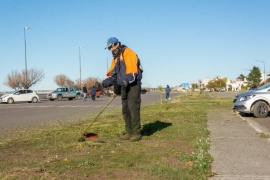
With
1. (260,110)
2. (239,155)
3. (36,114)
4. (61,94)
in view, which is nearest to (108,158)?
(239,155)

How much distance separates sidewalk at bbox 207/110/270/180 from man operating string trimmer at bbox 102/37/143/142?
1599mm

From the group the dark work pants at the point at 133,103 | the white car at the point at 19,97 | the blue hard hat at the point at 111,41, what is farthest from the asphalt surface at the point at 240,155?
the white car at the point at 19,97

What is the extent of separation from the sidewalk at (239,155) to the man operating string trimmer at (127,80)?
62.9 inches

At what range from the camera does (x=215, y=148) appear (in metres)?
6.47

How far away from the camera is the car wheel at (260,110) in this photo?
13.8 metres

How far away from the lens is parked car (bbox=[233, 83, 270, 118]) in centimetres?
1380

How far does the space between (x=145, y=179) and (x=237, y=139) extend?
3810mm

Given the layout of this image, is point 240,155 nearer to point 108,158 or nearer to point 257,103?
point 108,158

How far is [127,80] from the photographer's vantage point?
24.3ft

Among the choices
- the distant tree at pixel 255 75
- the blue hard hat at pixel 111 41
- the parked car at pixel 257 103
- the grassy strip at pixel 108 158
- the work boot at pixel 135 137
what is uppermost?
the distant tree at pixel 255 75

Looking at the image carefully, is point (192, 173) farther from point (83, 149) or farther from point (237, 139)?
point (237, 139)

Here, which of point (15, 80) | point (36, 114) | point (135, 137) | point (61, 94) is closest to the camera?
point (135, 137)

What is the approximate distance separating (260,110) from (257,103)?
30 centimetres

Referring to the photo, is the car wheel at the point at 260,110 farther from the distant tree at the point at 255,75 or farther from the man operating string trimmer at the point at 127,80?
the distant tree at the point at 255,75
